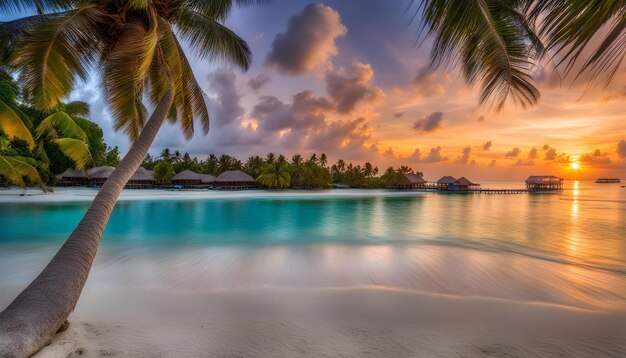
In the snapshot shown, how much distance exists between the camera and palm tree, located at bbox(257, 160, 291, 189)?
3950 centimetres

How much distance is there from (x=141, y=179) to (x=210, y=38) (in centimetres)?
3670

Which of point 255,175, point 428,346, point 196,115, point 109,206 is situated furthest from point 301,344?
point 255,175

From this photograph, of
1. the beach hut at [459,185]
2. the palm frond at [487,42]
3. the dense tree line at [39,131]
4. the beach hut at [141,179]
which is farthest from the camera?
the beach hut at [459,185]

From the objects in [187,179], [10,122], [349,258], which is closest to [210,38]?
[349,258]

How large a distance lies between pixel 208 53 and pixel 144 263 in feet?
15.1

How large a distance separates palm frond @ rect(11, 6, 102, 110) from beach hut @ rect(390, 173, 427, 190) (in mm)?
48801

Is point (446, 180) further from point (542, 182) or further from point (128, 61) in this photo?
point (128, 61)

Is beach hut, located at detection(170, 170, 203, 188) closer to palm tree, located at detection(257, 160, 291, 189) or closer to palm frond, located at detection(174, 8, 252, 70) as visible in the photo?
palm tree, located at detection(257, 160, 291, 189)

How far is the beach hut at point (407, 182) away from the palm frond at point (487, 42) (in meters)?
48.6

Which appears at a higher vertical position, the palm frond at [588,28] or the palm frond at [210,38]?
the palm frond at [210,38]

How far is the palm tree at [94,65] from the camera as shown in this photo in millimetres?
2201

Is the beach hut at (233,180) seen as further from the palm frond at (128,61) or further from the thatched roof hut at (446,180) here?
the palm frond at (128,61)

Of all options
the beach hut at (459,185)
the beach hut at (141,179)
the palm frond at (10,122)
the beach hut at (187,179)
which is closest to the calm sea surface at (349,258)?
the palm frond at (10,122)

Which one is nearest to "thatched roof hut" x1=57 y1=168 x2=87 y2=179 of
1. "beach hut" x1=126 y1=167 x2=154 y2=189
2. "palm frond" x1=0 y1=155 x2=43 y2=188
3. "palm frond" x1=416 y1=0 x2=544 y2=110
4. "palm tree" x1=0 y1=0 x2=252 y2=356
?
"beach hut" x1=126 y1=167 x2=154 y2=189
